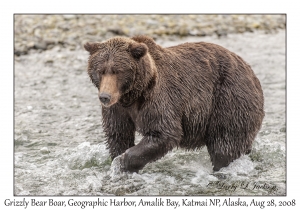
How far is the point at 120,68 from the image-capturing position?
6457mm

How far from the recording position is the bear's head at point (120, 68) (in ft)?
21.0

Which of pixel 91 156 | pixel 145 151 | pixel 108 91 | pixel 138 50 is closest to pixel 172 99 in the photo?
pixel 145 151

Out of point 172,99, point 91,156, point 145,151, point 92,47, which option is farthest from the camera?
point 91,156

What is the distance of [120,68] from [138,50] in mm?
298

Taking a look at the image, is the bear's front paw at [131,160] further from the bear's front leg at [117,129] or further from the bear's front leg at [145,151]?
the bear's front leg at [117,129]

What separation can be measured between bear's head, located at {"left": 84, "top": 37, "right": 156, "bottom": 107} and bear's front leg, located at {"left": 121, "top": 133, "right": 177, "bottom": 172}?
1.89 feet

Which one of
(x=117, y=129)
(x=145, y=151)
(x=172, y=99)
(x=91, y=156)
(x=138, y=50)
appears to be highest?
(x=138, y=50)

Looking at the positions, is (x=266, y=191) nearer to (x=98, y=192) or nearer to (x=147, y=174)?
(x=147, y=174)

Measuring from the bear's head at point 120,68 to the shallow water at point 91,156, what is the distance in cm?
128

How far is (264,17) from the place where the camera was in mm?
17312

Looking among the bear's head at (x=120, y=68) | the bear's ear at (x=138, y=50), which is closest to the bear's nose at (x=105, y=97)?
the bear's head at (x=120, y=68)

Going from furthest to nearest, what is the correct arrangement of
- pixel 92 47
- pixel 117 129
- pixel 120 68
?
Answer: pixel 117 129 → pixel 92 47 → pixel 120 68

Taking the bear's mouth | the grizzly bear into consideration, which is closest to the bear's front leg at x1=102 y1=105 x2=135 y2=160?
the grizzly bear

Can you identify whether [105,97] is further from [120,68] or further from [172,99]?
[172,99]
